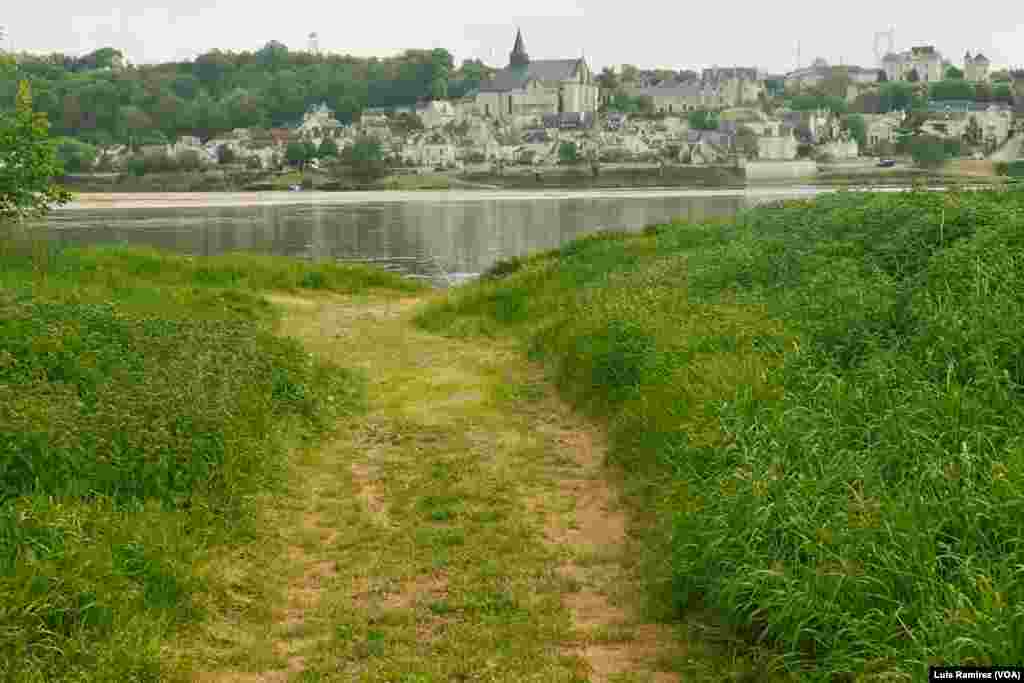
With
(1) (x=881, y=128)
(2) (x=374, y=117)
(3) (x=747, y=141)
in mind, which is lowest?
(3) (x=747, y=141)

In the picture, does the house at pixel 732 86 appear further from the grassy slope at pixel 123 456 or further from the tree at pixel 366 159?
the grassy slope at pixel 123 456

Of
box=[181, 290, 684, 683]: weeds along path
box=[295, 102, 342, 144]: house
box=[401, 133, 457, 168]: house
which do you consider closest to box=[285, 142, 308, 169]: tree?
box=[295, 102, 342, 144]: house

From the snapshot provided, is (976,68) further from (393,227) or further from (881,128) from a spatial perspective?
(393,227)

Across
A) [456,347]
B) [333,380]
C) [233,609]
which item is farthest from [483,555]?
[456,347]

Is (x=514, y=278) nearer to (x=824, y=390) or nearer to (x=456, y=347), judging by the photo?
(x=456, y=347)

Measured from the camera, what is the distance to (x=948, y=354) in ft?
19.1

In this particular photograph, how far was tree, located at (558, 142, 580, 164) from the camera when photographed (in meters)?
96.8

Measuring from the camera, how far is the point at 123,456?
5605 millimetres

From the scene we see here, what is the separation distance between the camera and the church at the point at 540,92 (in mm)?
130875

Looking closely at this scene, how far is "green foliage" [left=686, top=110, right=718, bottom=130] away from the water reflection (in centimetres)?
5455

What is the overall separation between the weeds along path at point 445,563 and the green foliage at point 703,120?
112160mm

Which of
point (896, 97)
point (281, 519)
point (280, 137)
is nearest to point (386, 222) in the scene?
point (281, 519)

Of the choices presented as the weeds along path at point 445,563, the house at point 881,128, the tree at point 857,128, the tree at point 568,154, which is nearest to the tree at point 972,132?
the house at point 881,128

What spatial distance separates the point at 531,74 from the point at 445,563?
135372mm
